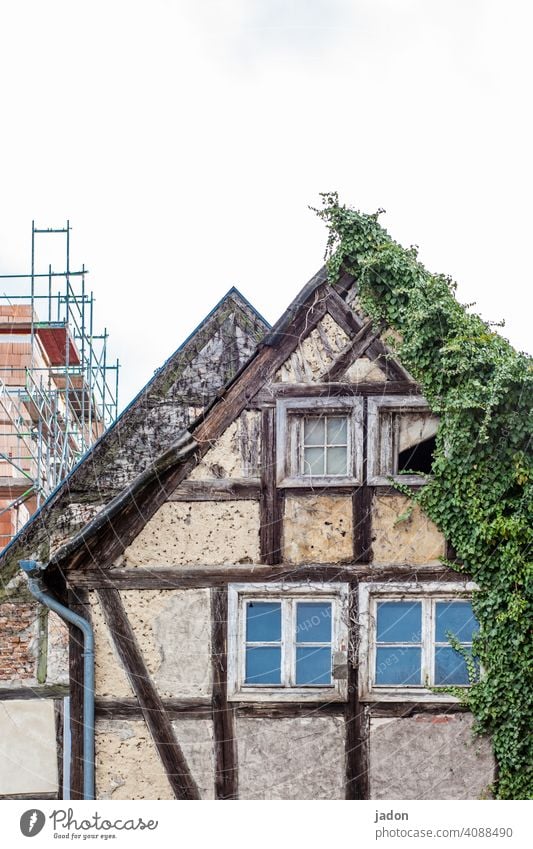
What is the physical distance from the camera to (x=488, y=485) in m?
7.27

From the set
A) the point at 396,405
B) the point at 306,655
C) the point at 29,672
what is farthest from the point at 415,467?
the point at 29,672

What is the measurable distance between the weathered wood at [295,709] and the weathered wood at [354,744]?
72mm

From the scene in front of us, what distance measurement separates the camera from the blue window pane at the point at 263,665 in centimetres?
740

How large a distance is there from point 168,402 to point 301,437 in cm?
170

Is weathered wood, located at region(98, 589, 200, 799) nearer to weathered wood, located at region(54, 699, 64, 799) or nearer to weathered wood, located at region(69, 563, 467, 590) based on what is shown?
weathered wood, located at region(69, 563, 467, 590)

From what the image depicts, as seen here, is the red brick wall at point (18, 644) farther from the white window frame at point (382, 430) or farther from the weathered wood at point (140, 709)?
the white window frame at point (382, 430)

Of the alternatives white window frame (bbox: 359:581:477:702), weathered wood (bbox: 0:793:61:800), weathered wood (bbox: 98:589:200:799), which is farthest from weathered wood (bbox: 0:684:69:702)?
white window frame (bbox: 359:581:477:702)

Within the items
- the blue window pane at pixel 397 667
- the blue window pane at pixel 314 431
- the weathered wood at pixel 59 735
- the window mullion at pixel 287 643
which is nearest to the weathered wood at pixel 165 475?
the blue window pane at pixel 314 431

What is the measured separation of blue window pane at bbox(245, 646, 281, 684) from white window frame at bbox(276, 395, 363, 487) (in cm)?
102

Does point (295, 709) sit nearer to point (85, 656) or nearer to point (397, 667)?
point (397, 667)

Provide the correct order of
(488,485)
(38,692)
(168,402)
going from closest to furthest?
(488,485)
(38,692)
(168,402)

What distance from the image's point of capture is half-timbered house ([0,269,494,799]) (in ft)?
23.9

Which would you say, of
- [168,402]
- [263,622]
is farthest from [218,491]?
[168,402]

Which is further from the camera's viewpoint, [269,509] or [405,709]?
[269,509]
